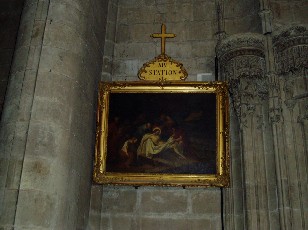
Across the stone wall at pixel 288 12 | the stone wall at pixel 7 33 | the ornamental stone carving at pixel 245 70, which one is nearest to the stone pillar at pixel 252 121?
the ornamental stone carving at pixel 245 70

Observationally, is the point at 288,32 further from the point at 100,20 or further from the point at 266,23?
the point at 100,20

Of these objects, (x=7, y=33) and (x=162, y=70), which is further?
(x=7, y=33)

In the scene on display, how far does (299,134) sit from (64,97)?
320cm

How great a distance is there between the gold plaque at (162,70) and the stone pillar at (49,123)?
101 cm

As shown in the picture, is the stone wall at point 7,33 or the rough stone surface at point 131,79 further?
the stone wall at point 7,33

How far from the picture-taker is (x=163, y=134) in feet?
21.4

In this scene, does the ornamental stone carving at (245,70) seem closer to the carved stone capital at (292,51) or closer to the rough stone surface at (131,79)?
the rough stone surface at (131,79)

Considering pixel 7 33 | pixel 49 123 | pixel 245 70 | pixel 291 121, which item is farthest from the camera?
pixel 7 33

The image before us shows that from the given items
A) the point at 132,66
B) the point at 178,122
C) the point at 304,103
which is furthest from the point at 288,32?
the point at 132,66

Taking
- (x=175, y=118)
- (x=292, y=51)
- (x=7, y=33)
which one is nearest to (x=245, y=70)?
(x=292, y=51)

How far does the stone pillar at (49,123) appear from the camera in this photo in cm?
480

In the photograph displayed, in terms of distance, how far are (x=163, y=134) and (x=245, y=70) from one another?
151 cm

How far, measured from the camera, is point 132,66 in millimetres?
7289

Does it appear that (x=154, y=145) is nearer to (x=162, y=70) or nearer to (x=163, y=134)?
(x=163, y=134)
